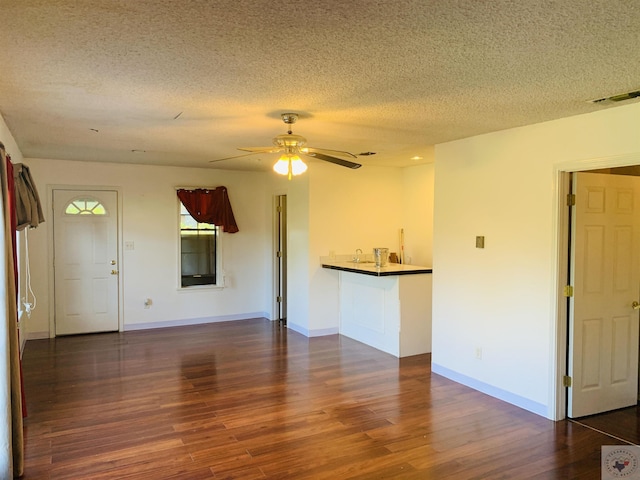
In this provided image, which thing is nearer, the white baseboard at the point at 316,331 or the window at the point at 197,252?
the white baseboard at the point at 316,331

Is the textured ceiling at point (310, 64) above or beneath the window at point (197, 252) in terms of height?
above

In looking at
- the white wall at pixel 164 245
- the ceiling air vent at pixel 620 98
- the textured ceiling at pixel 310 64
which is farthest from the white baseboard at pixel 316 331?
the ceiling air vent at pixel 620 98

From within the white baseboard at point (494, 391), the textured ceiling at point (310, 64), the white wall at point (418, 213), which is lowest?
the white baseboard at point (494, 391)

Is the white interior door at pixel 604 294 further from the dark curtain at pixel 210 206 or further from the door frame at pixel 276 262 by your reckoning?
the dark curtain at pixel 210 206

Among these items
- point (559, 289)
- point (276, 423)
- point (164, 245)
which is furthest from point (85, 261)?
point (559, 289)

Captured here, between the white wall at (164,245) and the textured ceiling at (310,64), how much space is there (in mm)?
2493

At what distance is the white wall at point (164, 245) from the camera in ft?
21.0

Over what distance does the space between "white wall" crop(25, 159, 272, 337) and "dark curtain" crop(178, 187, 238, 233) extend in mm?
147

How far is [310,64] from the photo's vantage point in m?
2.47

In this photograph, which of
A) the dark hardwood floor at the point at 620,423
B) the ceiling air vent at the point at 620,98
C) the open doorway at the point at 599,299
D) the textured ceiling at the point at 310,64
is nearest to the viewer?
the textured ceiling at the point at 310,64

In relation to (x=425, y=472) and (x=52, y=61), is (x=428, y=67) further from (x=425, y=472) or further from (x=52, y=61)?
(x=425, y=472)

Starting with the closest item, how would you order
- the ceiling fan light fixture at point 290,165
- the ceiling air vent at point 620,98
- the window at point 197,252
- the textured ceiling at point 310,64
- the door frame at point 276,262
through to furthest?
the textured ceiling at point 310,64 < the ceiling air vent at point 620,98 < the ceiling fan light fixture at point 290,165 < the window at point 197,252 < the door frame at point 276,262

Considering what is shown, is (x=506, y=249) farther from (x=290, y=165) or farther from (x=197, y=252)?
(x=197, y=252)

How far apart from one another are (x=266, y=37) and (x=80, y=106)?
1939 millimetres
